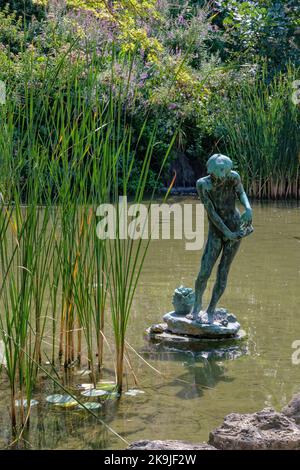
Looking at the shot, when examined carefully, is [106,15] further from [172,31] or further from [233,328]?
[233,328]

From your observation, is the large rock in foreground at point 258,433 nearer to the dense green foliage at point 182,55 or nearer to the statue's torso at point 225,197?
the statue's torso at point 225,197

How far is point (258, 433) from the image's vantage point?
12.5 ft

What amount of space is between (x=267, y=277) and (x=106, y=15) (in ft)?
21.8

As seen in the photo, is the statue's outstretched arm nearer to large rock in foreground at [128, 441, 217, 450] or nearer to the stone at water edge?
the stone at water edge

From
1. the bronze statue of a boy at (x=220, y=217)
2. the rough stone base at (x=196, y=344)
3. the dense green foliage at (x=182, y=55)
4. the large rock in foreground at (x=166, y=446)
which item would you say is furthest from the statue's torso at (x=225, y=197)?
the dense green foliage at (x=182, y=55)

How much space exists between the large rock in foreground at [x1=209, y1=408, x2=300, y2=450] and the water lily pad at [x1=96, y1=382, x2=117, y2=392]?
118 centimetres

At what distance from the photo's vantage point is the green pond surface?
14.4 feet

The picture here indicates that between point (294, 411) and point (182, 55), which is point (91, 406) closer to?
point (294, 411)

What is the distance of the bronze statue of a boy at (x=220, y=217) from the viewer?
583 centimetres

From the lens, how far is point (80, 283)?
4918 mm

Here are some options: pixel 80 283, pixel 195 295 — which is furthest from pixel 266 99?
pixel 80 283

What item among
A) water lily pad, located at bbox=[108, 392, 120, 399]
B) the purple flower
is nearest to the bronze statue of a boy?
water lily pad, located at bbox=[108, 392, 120, 399]

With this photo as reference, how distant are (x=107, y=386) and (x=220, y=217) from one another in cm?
150

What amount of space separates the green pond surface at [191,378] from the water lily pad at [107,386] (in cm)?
11
